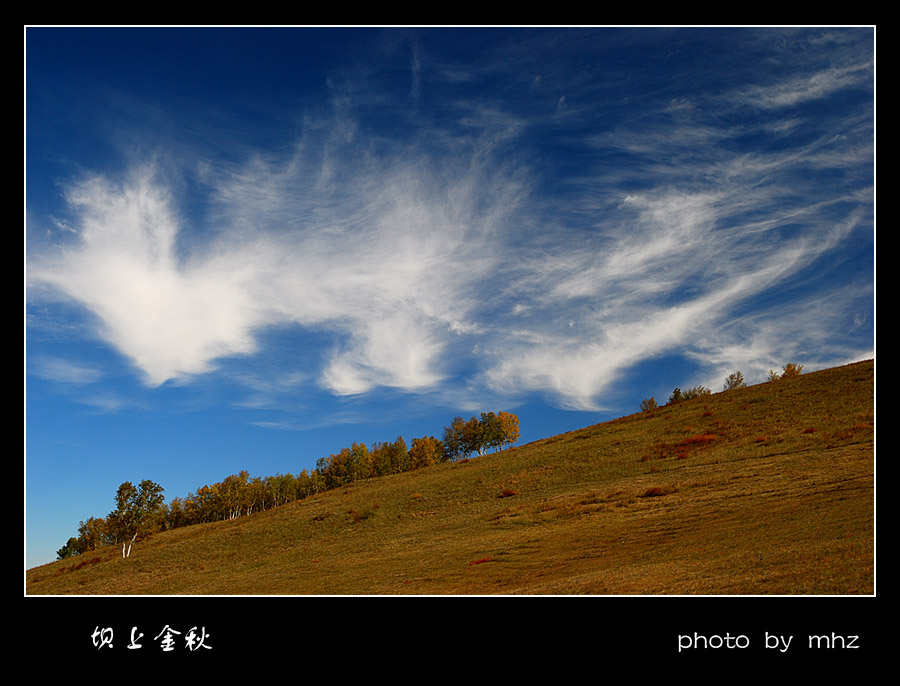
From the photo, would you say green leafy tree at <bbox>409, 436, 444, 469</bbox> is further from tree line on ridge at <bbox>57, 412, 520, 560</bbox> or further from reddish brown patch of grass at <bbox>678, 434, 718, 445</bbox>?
reddish brown patch of grass at <bbox>678, 434, 718, 445</bbox>

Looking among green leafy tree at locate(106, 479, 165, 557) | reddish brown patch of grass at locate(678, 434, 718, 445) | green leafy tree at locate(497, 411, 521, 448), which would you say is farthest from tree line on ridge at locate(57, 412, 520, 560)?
reddish brown patch of grass at locate(678, 434, 718, 445)

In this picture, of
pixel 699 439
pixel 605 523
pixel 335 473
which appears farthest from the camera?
pixel 335 473

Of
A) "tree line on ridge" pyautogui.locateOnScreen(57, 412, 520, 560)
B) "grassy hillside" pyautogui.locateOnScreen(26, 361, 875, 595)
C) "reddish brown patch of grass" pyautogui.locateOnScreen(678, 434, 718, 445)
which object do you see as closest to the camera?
"grassy hillside" pyautogui.locateOnScreen(26, 361, 875, 595)

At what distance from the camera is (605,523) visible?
73.6ft

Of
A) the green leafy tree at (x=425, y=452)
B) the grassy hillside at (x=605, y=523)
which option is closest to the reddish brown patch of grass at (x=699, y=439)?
the grassy hillside at (x=605, y=523)

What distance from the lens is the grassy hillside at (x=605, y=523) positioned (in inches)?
477

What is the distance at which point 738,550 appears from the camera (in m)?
12.7

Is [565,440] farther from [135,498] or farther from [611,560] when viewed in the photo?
[135,498]

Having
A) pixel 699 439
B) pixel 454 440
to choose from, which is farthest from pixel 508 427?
pixel 699 439

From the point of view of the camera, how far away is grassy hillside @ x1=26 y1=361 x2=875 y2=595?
1212 cm

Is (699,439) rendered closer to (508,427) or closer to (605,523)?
(605,523)

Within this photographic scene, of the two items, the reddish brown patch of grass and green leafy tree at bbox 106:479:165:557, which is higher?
the reddish brown patch of grass
